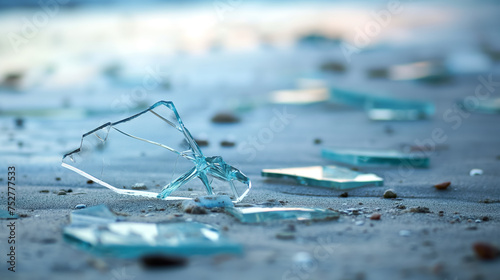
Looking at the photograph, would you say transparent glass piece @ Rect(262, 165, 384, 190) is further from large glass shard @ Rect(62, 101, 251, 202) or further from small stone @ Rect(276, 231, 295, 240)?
small stone @ Rect(276, 231, 295, 240)

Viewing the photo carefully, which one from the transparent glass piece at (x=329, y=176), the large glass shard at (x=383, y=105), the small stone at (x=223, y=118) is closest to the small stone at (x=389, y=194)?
the transparent glass piece at (x=329, y=176)

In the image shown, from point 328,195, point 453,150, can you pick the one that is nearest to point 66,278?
point 328,195

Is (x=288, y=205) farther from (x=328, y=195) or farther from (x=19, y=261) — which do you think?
(x=19, y=261)

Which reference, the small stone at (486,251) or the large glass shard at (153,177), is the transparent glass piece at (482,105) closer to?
the large glass shard at (153,177)

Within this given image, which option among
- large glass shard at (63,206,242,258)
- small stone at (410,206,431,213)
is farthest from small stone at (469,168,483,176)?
large glass shard at (63,206,242,258)

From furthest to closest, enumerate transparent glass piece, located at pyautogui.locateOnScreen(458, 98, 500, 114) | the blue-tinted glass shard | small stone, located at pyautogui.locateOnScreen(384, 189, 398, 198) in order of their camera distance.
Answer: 1. transparent glass piece, located at pyautogui.locateOnScreen(458, 98, 500, 114)
2. small stone, located at pyautogui.locateOnScreen(384, 189, 398, 198)
3. the blue-tinted glass shard

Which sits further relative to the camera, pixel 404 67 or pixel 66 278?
pixel 404 67
